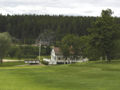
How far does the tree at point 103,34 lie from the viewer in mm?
52688

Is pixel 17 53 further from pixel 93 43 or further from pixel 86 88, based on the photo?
pixel 86 88

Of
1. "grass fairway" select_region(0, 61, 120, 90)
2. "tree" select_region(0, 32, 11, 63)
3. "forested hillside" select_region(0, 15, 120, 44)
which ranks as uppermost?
"forested hillside" select_region(0, 15, 120, 44)

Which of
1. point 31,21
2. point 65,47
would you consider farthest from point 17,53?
point 31,21

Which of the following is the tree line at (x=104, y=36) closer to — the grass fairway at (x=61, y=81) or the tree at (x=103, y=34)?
the tree at (x=103, y=34)

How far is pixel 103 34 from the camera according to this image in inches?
2072

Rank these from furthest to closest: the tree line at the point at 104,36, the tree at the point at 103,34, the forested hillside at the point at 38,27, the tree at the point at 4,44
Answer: the forested hillside at the point at 38,27 < the tree at the point at 4,44 < the tree line at the point at 104,36 < the tree at the point at 103,34

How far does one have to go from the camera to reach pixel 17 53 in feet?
335

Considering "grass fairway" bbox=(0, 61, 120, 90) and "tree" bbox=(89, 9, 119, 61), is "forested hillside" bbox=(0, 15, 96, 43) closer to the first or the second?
"tree" bbox=(89, 9, 119, 61)

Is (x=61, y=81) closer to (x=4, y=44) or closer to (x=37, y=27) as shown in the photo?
(x=4, y=44)

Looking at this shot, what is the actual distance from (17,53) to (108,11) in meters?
56.6

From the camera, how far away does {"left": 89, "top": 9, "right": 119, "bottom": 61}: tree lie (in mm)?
52688

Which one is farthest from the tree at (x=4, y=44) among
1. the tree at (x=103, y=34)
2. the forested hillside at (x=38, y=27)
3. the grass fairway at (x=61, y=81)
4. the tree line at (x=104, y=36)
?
the forested hillside at (x=38, y=27)

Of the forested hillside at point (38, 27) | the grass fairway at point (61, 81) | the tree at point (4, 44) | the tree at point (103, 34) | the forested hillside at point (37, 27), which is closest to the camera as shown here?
the grass fairway at point (61, 81)

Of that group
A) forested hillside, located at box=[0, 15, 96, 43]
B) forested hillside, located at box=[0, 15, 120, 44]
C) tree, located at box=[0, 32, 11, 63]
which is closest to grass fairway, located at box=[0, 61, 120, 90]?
tree, located at box=[0, 32, 11, 63]
